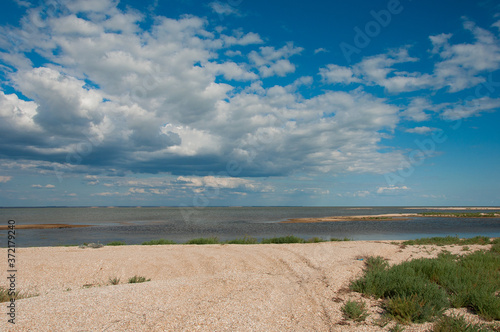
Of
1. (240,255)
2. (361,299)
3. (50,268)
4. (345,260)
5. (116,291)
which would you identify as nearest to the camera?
(361,299)

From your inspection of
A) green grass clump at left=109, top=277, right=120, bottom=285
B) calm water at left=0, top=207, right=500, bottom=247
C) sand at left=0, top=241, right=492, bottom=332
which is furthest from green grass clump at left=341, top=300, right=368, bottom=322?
calm water at left=0, top=207, right=500, bottom=247

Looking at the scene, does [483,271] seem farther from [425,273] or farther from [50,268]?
[50,268]

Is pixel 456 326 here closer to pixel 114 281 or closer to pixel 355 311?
pixel 355 311

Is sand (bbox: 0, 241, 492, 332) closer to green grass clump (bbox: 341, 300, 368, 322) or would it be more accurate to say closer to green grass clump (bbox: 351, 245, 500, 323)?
green grass clump (bbox: 341, 300, 368, 322)

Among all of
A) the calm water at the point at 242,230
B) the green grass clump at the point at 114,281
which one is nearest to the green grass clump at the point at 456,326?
the green grass clump at the point at 114,281

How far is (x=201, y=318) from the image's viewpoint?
20.5ft

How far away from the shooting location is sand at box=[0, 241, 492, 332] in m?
6.04

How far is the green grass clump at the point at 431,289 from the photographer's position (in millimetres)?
6453

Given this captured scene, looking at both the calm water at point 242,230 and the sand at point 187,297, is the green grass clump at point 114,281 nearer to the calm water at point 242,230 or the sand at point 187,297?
the sand at point 187,297

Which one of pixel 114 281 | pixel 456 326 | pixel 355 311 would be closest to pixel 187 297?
pixel 114 281

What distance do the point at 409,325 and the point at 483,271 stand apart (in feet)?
17.7

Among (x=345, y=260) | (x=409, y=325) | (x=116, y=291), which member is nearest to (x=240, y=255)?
(x=345, y=260)

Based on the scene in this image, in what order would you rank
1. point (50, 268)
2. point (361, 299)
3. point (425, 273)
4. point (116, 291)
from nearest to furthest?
point (361, 299), point (116, 291), point (425, 273), point (50, 268)

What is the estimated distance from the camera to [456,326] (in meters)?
5.56
